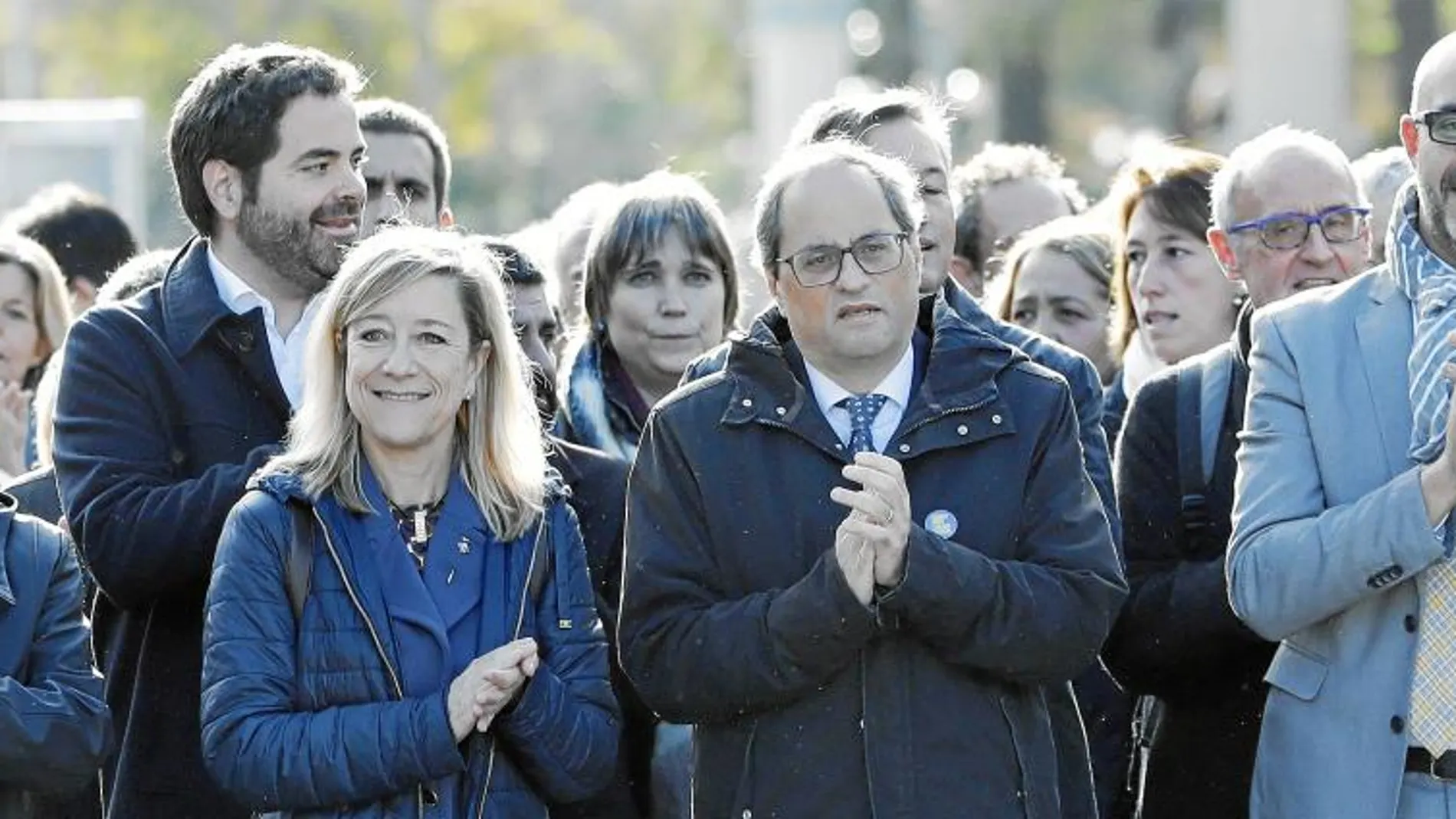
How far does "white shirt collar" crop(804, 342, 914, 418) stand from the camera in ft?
18.1

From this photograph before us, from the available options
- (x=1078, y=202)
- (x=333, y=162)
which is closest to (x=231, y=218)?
(x=333, y=162)

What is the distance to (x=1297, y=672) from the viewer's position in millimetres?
5570

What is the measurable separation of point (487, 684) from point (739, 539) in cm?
52

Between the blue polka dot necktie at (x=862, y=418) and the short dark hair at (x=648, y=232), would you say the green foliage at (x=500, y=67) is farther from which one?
the blue polka dot necktie at (x=862, y=418)

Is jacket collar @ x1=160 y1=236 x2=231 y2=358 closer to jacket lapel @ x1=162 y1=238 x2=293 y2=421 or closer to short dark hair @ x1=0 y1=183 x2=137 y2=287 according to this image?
jacket lapel @ x1=162 y1=238 x2=293 y2=421

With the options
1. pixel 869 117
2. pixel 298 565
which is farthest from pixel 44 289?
pixel 298 565

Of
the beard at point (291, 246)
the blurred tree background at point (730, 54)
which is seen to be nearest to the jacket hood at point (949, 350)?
the beard at point (291, 246)

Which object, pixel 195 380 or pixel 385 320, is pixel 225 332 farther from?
pixel 385 320

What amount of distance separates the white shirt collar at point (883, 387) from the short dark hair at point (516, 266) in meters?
1.83

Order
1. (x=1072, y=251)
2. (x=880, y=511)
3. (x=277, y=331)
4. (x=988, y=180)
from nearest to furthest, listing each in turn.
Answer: (x=880, y=511)
(x=277, y=331)
(x=1072, y=251)
(x=988, y=180)

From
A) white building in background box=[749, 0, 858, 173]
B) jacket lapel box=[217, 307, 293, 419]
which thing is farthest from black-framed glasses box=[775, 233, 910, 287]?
white building in background box=[749, 0, 858, 173]

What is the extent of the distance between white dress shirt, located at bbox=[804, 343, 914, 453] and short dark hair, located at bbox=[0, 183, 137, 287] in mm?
5176

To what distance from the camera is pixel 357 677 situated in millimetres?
5496

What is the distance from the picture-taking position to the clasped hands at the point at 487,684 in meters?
5.41
